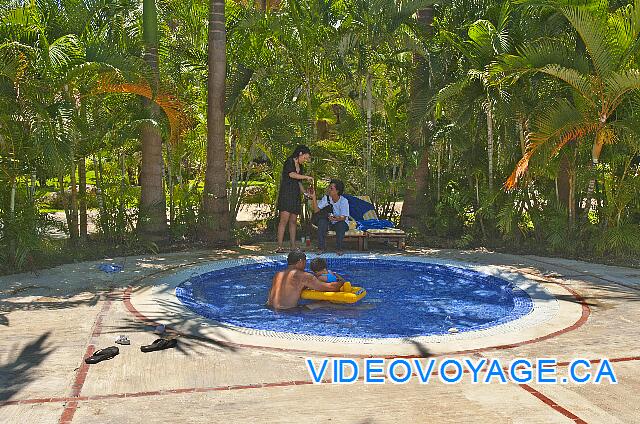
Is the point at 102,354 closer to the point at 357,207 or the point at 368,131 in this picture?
the point at 357,207

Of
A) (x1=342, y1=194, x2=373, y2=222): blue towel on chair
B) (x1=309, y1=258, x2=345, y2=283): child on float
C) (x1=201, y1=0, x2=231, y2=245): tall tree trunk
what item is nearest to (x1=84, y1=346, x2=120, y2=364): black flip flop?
(x1=309, y1=258, x2=345, y2=283): child on float

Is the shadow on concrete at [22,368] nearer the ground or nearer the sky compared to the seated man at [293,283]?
nearer the ground

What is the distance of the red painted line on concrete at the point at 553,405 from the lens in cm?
416

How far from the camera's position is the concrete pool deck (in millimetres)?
4250

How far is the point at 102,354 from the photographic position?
17.6ft

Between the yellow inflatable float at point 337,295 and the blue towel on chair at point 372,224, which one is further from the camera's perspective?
the blue towel on chair at point 372,224

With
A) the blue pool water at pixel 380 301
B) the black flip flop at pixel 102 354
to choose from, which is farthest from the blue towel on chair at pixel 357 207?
the black flip flop at pixel 102 354

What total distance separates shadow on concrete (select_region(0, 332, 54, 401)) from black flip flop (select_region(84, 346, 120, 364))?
413 millimetres

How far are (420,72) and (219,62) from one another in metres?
3.97

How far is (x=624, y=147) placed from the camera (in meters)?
11.0

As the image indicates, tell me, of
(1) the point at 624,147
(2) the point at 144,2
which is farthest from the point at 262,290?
(1) the point at 624,147

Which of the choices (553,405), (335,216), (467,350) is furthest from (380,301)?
(553,405)

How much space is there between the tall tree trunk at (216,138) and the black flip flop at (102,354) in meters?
6.91

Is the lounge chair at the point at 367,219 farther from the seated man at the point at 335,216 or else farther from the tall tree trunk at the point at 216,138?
the tall tree trunk at the point at 216,138
